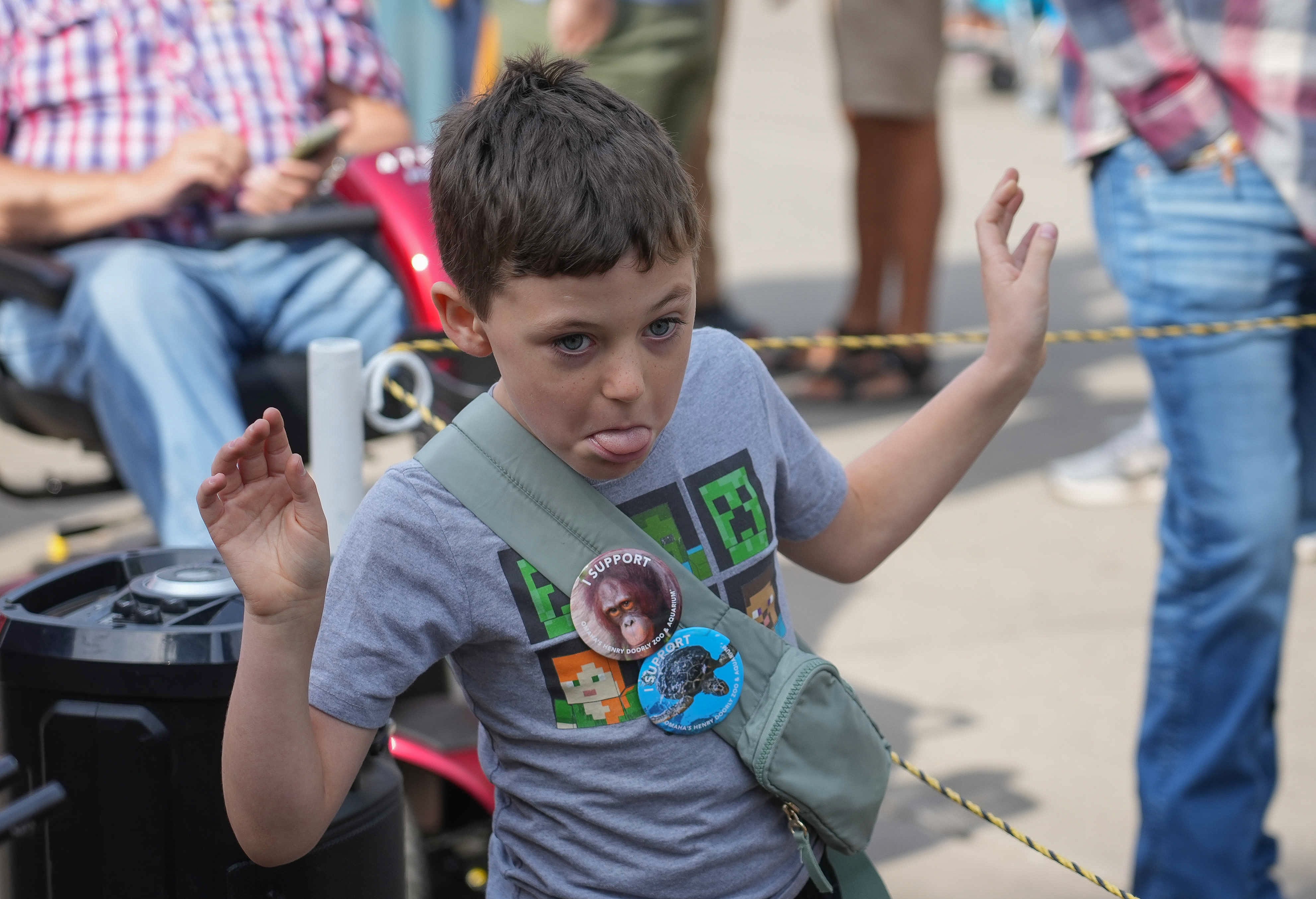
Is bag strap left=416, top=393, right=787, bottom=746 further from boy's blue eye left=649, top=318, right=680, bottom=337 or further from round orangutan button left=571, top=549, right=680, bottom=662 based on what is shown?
boy's blue eye left=649, top=318, right=680, bottom=337

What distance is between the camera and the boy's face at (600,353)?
1.19 m

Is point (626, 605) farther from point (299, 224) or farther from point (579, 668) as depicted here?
point (299, 224)

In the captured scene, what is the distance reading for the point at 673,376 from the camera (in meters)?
1.25

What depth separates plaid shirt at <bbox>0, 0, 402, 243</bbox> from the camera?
→ 3.02 m

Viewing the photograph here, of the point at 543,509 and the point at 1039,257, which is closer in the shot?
the point at 543,509

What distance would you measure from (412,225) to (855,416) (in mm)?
2483

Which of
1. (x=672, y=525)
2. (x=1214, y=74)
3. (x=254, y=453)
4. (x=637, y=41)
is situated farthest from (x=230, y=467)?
(x=637, y=41)

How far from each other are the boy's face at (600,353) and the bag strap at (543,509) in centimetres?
3

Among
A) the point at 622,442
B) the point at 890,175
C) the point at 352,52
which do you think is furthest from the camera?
the point at 890,175

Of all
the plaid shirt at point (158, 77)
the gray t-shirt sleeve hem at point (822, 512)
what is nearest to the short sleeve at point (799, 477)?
the gray t-shirt sleeve hem at point (822, 512)

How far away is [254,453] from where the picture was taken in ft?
3.75

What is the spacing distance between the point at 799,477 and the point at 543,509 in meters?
0.32

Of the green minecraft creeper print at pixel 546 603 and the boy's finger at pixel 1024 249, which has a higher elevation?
the boy's finger at pixel 1024 249

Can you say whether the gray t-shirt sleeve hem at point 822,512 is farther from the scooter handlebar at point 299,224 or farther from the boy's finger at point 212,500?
the scooter handlebar at point 299,224
